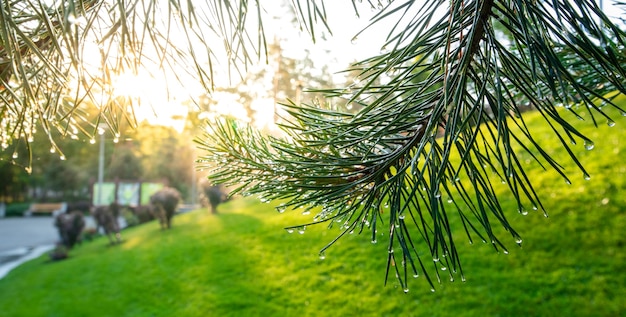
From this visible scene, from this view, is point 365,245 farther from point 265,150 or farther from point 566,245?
point 265,150

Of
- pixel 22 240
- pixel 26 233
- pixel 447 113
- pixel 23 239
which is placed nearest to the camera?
pixel 447 113

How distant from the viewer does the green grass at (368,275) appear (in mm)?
3252

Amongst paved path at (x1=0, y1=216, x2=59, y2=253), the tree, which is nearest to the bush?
paved path at (x1=0, y1=216, x2=59, y2=253)

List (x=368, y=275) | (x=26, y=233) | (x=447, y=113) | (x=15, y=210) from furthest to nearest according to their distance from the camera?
(x=15, y=210)
(x=26, y=233)
(x=368, y=275)
(x=447, y=113)

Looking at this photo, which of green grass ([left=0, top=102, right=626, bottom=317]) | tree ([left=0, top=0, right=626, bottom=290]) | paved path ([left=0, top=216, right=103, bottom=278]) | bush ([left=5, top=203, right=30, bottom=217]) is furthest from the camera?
bush ([left=5, top=203, right=30, bottom=217])

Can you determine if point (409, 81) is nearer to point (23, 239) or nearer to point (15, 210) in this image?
point (23, 239)

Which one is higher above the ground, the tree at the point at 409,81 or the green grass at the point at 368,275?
the tree at the point at 409,81

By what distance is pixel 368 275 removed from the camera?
4.15 metres

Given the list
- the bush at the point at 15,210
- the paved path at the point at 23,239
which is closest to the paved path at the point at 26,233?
the paved path at the point at 23,239

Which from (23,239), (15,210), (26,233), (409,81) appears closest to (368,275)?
(409,81)

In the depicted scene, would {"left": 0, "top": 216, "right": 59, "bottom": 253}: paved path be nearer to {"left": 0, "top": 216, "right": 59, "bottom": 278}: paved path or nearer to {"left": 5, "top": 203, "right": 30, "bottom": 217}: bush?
{"left": 0, "top": 216, "right": 59, "bottom": 278}: paved path

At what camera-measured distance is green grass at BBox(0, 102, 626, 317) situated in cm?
325

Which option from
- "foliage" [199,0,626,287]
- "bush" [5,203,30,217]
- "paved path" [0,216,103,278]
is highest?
"foliage" [199,0,626,287]

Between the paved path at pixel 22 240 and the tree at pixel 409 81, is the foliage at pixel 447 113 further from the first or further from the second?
the paved path at pixel 22 240
